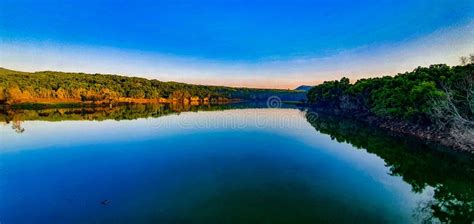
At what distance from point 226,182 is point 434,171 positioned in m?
11.2

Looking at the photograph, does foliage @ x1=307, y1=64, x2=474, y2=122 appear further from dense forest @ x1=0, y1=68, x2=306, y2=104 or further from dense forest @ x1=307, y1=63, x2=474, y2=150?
dense forest @ x1=0, y1=68, x2=306, y2=104

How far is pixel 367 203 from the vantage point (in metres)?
9.51

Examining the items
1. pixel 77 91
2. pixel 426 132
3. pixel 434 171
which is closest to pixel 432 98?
pixel 426 132

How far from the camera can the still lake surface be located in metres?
8.34

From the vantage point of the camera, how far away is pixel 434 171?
1439 centimetres

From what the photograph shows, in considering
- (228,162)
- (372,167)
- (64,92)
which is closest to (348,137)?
(372,167)

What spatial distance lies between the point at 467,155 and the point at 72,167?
75.5 feet

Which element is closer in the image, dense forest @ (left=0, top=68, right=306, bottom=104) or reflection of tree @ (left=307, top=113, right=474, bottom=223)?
reflection of tree @ (left=307, top=113, right=474, bottom=223)

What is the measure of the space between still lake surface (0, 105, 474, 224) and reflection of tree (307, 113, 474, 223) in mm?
52

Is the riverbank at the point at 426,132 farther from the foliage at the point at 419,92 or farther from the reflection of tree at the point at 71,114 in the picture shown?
the reflection of tree at the point at 71,114

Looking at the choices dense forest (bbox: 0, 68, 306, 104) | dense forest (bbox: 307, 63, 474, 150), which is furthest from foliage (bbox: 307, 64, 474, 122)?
dense forest (bbox: 0, 68, 306, 104)

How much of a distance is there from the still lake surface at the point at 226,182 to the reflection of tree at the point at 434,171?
0.05 m

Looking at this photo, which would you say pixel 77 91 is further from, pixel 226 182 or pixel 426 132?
pixel 426 132

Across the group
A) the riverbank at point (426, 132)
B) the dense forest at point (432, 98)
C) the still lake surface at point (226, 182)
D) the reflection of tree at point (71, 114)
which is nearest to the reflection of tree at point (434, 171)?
the still lake surface at point (226, 182)
